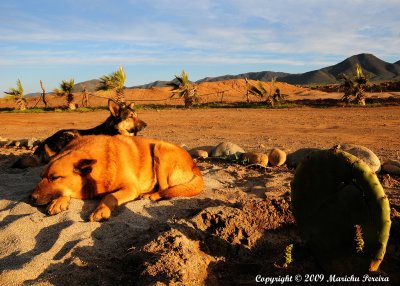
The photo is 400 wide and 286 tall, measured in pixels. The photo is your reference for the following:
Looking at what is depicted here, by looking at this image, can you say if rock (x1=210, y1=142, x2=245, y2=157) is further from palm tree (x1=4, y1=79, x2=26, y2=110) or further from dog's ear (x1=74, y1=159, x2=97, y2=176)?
palm tree (x1=4, y1=79, x2=26, y2=110)

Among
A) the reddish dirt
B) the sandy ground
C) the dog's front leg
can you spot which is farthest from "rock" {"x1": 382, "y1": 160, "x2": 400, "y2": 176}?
the dog's front leg

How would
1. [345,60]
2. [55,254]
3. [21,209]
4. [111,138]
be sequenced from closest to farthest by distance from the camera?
1. [55,254]
2. [21,209]
3. [111,138]
4. [345,60]

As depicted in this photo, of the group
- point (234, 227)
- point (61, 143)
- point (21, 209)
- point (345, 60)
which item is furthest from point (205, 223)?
point (345, 60)

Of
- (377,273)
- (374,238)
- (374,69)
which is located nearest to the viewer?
(374,238)

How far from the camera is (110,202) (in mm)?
4418

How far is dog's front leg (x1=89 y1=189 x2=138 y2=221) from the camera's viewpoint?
4.19 metres

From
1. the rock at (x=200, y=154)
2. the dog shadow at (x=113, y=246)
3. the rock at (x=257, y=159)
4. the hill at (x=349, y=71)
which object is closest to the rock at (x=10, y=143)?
the rock at (x=200, y=154)

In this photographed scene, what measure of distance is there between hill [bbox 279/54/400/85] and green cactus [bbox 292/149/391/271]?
130 metres

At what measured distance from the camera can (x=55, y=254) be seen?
3.45 meters

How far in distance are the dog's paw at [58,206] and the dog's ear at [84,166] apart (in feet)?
1.12

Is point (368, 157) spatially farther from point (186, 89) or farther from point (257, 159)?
point (186, 89)

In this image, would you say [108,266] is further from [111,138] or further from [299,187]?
[111,138]

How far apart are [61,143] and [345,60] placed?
561 ft

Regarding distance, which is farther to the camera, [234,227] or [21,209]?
[21,209]
